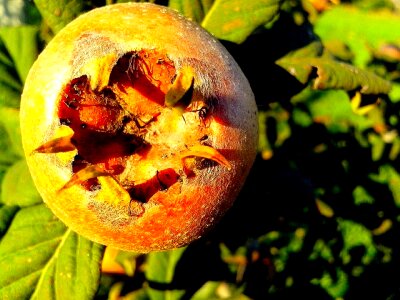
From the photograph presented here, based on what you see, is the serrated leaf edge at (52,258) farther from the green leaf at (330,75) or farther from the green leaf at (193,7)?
the green leaf at (330,75)

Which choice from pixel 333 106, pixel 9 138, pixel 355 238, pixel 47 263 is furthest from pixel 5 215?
pixel 333 106

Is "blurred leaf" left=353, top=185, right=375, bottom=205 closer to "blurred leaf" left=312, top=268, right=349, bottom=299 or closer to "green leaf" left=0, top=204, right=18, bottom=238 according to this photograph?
"blurred leaf" left=312, top=268, right=349, bottom=299

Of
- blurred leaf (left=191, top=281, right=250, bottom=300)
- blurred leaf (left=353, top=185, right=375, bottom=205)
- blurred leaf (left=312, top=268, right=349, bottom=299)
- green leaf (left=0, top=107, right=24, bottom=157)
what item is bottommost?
blurred leaf (left=312, top=268, right=349, bottom=299)

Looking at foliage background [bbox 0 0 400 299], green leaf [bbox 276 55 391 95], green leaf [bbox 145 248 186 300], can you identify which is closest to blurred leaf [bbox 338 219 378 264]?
foliage background [bbox 0 0 400 299]

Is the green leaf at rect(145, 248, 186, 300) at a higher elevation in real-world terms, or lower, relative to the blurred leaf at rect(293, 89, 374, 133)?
higher

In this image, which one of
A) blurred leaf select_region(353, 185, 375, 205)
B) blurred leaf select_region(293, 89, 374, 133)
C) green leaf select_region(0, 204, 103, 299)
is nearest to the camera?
green leaf select_region(0, 204, 103, 299)

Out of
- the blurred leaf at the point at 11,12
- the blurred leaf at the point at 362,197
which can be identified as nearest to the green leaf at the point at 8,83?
the blurred leaf at the point at 11,12

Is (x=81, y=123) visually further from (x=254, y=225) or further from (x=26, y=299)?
(x=254, y=225)
